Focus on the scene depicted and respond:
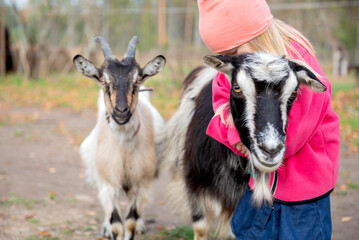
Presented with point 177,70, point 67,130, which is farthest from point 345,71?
point 67,130

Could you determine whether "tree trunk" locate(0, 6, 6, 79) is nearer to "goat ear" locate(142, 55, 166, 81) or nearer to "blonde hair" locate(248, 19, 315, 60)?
"goat ear" locate(142, 55, 166, 81)

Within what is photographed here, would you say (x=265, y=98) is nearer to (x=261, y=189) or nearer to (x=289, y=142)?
(x=289, y=142)

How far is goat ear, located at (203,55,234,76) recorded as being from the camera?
2478mm

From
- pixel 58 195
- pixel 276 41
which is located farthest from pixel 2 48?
pixel 276 41

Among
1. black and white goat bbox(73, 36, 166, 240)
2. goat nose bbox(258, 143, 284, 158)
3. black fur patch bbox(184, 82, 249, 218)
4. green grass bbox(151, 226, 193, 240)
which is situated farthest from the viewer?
green grass bbox(151, 226, 193, 240)

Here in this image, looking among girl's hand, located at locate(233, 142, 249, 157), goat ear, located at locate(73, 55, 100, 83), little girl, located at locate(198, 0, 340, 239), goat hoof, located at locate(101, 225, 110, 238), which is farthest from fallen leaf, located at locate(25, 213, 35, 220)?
girl's hand, located at locate(233, 142, 249, 157)

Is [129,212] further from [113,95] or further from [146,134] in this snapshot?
[113,95]

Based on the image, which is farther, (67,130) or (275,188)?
(67,130)

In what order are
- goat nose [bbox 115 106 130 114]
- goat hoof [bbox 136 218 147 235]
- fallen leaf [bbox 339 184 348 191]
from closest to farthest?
goat nose [bbox 115 106 130 114], goat hoof [bbox 136 218 147 235], fallen leaf [bbox 339 184 348 191]

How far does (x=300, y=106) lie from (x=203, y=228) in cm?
164

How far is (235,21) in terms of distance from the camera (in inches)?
106

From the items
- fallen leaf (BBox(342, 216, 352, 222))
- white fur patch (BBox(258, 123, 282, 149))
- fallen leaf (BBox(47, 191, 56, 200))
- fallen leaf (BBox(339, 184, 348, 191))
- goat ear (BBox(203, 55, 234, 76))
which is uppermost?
goat ear (BBox(203, 55, 234, 76))

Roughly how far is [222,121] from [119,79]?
1372 millimetres

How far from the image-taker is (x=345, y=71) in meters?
16.2
